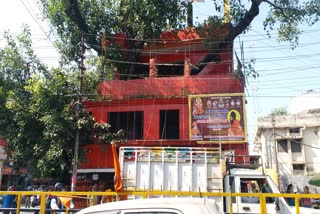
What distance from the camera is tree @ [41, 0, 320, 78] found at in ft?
64.8

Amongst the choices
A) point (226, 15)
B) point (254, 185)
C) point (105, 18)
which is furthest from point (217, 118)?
point (105, 18)

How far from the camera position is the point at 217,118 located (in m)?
17.5

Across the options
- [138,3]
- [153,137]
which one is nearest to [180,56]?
[138,3]

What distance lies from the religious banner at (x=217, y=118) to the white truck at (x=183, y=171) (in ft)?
22.4

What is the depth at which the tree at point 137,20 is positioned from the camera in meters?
19.8

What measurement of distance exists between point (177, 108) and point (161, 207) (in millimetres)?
15097

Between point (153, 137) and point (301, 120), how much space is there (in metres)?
18.7

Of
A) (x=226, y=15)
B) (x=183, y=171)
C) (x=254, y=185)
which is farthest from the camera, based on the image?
(x=226, y=15)

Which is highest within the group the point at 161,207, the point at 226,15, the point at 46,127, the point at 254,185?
the point at 226,15

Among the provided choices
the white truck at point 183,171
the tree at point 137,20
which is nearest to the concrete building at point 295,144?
the tree at point 137,20

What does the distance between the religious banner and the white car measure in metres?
13.6

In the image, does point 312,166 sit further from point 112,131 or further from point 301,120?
point 112,131

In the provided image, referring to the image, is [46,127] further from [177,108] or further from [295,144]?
[295,144]

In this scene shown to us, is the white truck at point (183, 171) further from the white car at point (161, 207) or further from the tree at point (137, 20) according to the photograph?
the tree at point (137, 20)
